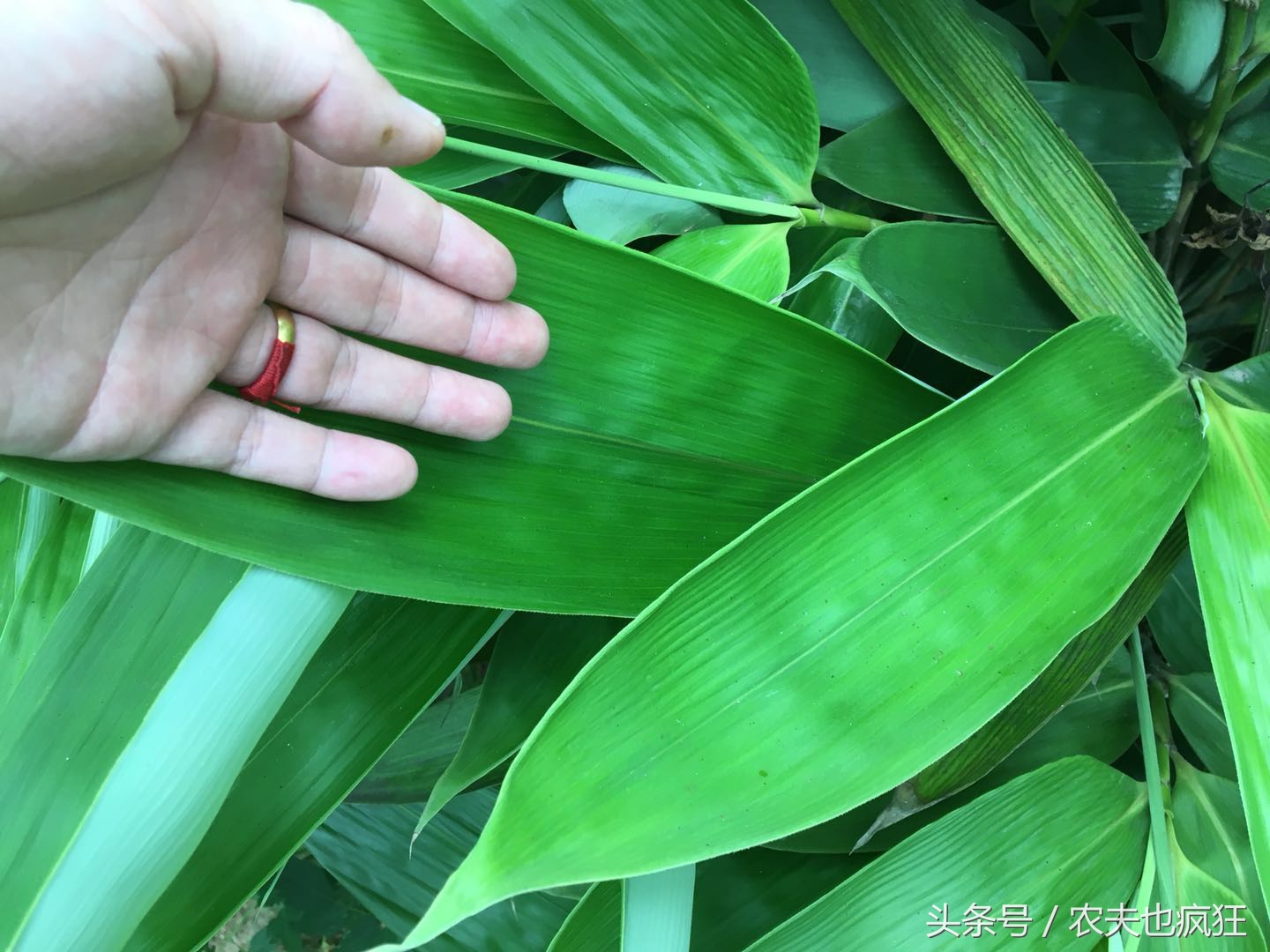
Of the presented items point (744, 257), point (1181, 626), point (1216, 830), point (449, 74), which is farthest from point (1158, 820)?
point (449, 74)

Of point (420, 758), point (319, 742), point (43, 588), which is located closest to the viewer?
point (319, 742)

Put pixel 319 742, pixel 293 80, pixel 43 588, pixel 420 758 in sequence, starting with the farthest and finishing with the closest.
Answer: pixel 420 758
pixel 43 588
pixel 319 742
pixel 293 80

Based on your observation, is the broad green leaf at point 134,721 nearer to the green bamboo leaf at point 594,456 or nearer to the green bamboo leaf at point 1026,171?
the green bamboo leaf at point 594,456

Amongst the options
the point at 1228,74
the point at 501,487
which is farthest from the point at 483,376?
the point at 1228,74

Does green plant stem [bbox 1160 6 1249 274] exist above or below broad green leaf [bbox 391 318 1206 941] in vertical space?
above

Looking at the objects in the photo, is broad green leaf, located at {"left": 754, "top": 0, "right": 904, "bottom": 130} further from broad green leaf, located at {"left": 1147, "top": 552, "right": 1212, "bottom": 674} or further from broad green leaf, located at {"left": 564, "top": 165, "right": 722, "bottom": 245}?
broad green leaf, located at {"left": 1147, "top": 552, "right": 1212, "bottom": 674}

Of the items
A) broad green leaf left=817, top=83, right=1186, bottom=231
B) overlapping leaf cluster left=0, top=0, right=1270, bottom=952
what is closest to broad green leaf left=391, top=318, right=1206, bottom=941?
overlapping leaf cluster left=0, top=0, right=1270, bottom=952

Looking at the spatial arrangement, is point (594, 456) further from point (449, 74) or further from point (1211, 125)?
point (1211, 125)

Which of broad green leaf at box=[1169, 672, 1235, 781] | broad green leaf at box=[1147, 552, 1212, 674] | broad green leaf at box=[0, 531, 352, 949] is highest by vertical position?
broad green leaf at box=[1147, 552, 1212, 674]

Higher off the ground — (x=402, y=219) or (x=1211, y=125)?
(x=1211, y=125)
